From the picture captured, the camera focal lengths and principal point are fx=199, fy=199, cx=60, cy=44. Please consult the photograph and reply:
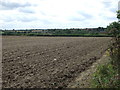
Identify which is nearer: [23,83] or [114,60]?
[23,83]

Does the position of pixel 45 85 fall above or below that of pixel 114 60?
below

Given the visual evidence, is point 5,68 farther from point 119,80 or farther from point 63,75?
point 119,80

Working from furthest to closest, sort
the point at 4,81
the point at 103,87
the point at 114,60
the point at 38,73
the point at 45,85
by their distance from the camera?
1. the point at 38,73
2. the point at 114,60
3. the point at 4,81
4. the point at 45,85
5. the point at 103,87

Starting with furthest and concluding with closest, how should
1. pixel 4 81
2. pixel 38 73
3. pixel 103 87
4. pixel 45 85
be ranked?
pixel 38 73
pixel 4 81
pixel 45 85
pixel 103 87

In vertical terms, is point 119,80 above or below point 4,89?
above

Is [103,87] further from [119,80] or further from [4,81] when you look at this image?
[4,81]

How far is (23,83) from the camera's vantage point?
21.8 feet

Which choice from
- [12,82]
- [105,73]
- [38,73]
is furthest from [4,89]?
[105,73]

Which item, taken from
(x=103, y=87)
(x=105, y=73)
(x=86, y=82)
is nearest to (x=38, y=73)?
(x=86, y=82)

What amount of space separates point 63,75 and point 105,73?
5.25 ft

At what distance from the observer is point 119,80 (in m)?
5.81

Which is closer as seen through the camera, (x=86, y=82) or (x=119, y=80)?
(x=119, y=80)

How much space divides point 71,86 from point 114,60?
2.10 meters

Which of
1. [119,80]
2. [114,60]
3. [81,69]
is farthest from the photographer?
[81,69]
